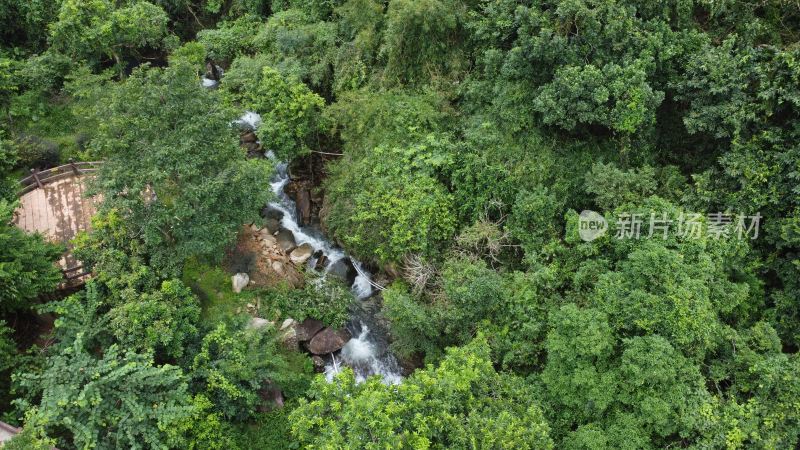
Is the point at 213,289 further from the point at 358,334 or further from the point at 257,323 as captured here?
the point at 358,334

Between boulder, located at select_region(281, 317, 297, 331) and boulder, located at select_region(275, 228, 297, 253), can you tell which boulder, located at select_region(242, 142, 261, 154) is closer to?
boulder, located at select_region(275, 228, 297, 253)

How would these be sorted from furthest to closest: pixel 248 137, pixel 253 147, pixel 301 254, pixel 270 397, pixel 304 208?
pixel 248 137
pixel 253 147
pixel 304 208
pixel 301 254
pixel 270 397

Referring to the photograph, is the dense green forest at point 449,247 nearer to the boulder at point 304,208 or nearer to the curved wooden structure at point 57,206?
the boulder at point 304,208

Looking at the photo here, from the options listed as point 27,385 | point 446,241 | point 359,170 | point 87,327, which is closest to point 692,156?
point 446,241

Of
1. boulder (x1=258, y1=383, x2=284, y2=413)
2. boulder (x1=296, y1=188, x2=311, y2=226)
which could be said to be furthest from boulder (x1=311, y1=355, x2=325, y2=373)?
boulder (x1=296, y1=188, x2=311, y2=226)

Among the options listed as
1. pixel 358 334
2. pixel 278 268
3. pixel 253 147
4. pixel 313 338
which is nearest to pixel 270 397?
pixel 313 338
